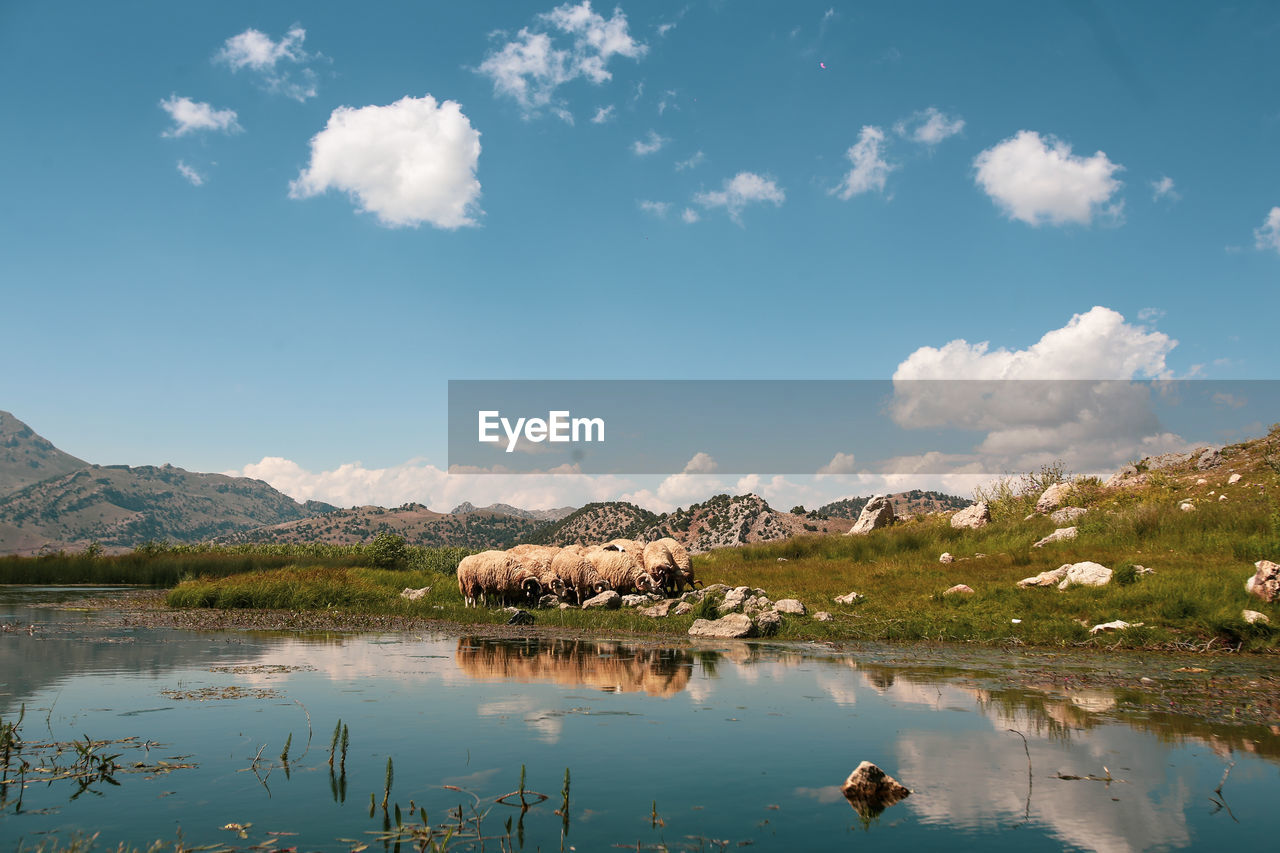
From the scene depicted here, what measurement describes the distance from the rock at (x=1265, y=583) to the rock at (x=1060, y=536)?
406 inches

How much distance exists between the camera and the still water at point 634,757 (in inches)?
227

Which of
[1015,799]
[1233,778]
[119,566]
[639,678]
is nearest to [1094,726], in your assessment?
[1233,778]

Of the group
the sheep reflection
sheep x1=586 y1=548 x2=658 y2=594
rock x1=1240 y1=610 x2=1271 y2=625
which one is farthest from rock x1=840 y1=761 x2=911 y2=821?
sheep x1=586 y1=548 x2=658 y2=594

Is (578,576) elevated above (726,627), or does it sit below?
above

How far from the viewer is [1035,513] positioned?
39.4 metres

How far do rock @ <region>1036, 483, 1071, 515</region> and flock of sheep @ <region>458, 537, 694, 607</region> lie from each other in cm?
2250

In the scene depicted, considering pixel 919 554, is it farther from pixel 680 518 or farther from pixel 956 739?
pixel 680 518

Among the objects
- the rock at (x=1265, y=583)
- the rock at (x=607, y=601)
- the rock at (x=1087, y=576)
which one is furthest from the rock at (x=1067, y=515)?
the rock at (x=607, y=601)

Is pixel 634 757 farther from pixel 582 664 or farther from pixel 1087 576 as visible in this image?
pixel 1087 576

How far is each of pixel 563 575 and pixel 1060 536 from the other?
1903 centimetres

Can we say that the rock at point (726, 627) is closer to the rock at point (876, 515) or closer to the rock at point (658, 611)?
the rock at point (658, 611)

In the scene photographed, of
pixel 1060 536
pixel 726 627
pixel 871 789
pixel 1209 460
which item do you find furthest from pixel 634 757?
pixel 1209 460

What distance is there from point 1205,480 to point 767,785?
125 ft

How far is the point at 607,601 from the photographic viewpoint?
84.0 feet
